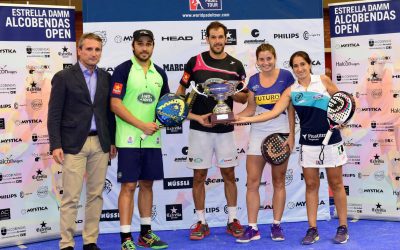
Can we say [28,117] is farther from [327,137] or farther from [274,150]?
[327,137]

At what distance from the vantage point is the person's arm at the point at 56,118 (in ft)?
13.1

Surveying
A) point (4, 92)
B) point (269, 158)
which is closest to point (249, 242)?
point (269, 158)

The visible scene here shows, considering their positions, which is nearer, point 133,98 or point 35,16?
point 133,98

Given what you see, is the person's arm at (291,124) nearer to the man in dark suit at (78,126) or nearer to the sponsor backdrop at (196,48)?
the sponsor backdrop at (196,48)

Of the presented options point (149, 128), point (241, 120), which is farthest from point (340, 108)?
point (149, 128)

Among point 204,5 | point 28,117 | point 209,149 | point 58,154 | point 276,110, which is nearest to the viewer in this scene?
point 58,154

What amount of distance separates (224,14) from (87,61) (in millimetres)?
1825

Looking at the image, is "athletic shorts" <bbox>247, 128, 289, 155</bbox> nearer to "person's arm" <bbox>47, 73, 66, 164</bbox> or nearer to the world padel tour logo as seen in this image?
the world padel tour logo

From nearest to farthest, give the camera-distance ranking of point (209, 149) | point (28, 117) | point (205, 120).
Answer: point (205, 120) < point (209, 149) < point (28, 117)

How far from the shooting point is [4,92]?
4.79 meters

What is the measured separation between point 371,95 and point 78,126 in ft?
10.3

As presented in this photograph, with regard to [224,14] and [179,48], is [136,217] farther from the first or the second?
[224,14]

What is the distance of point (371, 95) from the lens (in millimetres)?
5406

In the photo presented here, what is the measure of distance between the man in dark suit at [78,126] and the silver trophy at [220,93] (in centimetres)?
89
